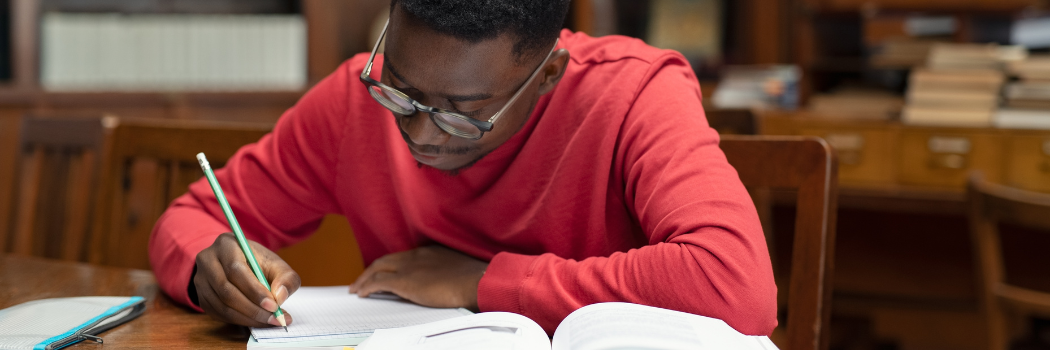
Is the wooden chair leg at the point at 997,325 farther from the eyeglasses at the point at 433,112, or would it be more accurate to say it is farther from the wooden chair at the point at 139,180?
the wooden chair at the point at 139,180

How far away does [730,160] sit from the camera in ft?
3.50

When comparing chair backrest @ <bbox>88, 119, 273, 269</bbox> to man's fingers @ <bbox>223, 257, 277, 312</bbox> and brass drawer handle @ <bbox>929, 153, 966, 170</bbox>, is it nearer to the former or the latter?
man's fingers @ <bbox>223, 257, 277, 312</bbox>

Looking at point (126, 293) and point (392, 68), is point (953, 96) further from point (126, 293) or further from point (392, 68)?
point (126, 293)

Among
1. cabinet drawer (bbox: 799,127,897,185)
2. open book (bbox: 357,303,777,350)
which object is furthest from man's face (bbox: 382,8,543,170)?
cabinet drawer (bbox: 799,127,897,185)

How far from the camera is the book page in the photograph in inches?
25.0

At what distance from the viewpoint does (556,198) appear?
1.01 m

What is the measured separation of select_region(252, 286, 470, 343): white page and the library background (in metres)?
1.30

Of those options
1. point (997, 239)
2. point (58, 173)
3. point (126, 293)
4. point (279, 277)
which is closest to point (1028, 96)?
point (997, 239)

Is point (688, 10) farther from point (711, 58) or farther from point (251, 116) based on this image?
point (251, 116)

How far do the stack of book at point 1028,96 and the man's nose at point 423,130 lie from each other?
6.40 ft

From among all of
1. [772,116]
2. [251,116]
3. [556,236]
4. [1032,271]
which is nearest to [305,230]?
[556,236]

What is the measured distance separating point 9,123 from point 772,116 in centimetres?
230

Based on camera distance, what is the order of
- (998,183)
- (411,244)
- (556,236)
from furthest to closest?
(998,183), (411,244), (556,236)

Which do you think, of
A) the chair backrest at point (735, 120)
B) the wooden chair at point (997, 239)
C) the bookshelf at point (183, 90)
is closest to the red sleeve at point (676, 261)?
the chair backrest at point (735, 120)
